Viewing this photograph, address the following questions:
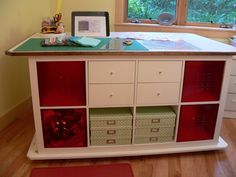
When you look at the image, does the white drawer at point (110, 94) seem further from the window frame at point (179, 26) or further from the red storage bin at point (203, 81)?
the window frame at point (179, 26)

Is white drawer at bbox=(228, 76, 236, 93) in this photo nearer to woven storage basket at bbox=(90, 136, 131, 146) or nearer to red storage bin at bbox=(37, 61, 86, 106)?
woven storage basket at bbox=(90, 136, 131, 146)

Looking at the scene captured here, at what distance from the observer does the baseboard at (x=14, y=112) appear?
2377mm

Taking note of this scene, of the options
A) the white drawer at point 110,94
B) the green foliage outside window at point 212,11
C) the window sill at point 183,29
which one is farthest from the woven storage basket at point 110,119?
the green foliage outside window at point 212,11

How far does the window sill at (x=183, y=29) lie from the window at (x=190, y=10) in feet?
0.43

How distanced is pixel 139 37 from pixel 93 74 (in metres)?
0.69

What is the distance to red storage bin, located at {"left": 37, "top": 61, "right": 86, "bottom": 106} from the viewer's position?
1.79 meters

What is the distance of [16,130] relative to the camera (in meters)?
2.35

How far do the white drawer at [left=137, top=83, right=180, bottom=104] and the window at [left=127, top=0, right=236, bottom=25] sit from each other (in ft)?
5.04

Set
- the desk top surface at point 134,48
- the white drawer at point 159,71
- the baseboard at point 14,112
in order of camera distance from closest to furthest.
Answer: the desk top surface at point 134,48 < the white drawer at point 159,71 < the baseboard at point 14,112

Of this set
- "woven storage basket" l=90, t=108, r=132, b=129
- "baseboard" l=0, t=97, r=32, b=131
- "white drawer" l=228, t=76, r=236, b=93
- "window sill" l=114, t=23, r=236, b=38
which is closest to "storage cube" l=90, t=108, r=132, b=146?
"woven storage basket" l=90, t=108, r=132, b=129

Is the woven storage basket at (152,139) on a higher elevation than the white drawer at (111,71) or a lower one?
lower

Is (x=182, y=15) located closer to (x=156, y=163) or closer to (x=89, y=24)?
(x=89, y=24)

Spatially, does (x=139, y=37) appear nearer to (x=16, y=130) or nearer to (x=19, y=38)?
(x=19, y=38)

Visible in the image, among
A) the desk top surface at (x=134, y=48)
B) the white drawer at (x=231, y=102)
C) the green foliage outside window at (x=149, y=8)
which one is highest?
the green foliage outside window at (x=149, y=8)
